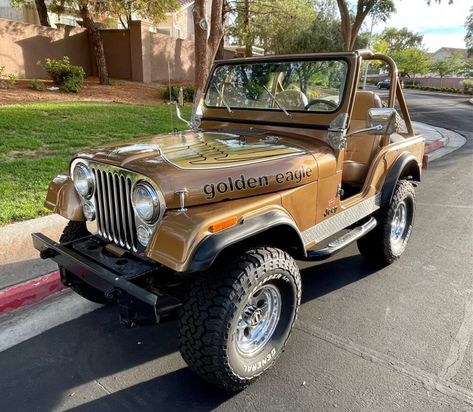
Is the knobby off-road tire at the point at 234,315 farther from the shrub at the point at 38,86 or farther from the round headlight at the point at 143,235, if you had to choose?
the shrub at the point at 38,86

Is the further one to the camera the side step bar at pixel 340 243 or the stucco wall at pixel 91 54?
the stucco wall at pixel 91 54

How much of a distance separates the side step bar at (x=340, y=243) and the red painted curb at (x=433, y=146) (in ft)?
24.0

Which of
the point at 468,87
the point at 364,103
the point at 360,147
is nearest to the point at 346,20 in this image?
the point at 364,103

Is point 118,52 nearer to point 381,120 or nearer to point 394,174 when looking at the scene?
point 394,174

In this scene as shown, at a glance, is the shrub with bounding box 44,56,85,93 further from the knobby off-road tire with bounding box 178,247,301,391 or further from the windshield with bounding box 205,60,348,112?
the knobby off-road tire with bounding box 178,247,301,391

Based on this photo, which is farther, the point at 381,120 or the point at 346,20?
the point at 346,20

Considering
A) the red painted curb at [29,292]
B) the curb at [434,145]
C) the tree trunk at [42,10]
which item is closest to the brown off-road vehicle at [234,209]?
the red painted curb at [29,292]

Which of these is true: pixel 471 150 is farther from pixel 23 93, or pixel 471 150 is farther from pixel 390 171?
pixel 23 93

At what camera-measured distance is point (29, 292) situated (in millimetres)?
3307

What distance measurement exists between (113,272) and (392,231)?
9.01 feet

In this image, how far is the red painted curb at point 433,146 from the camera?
10.0 metres

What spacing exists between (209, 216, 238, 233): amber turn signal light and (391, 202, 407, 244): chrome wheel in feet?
7.63

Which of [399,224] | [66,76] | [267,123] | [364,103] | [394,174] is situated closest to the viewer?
[267,123]

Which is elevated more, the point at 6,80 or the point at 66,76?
the point at 66,76
